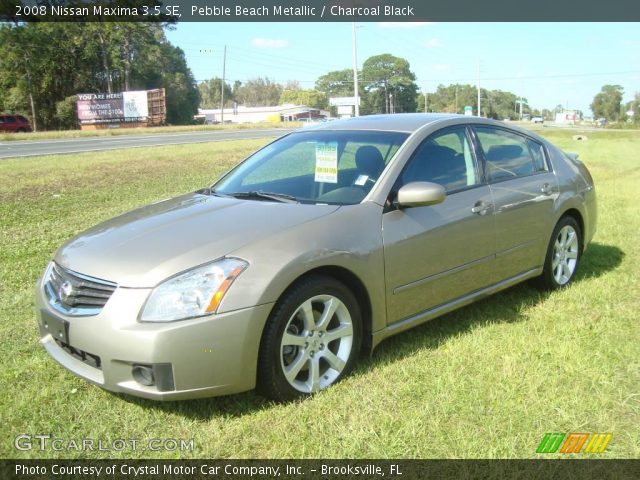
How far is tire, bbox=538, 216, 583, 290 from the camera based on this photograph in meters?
4.96

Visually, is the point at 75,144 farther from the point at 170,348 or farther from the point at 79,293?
the point at 170,348

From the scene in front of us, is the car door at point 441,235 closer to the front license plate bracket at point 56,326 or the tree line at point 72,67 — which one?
the front license plate bracket at point 56,326

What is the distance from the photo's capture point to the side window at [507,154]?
445cm

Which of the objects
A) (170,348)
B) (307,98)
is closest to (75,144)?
(170,348)

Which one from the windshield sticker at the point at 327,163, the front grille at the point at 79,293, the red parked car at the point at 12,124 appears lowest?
the front grille at the point at 79,293

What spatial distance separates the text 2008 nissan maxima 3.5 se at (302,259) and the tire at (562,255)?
0.06 m

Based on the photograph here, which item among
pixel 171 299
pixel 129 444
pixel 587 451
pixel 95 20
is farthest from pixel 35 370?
pixel 95 20

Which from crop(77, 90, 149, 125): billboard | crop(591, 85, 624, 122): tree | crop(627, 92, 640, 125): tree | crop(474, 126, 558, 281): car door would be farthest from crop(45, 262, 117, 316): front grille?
crop(591, 85, 624, 122): tree

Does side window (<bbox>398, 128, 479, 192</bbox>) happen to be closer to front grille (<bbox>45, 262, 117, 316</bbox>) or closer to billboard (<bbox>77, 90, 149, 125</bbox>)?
front grille (<bbox>45, 262, 117, 316</bbox>)

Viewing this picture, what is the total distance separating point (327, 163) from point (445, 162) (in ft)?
2.80

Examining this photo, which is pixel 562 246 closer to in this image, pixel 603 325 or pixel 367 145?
pixel 603 325

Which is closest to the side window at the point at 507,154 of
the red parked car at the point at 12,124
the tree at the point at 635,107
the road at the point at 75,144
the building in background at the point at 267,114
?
the road at the point at 75,144

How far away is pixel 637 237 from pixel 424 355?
15.9ft

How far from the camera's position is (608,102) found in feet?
443
